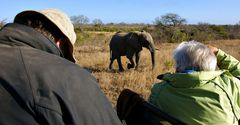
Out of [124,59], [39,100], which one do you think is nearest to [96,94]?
[39,100]

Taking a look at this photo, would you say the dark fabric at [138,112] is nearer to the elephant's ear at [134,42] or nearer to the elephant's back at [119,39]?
the elephant's ear at [134,42]

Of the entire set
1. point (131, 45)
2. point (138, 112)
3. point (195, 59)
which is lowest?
point (131, 45)

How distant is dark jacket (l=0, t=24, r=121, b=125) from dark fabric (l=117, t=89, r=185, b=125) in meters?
1.34

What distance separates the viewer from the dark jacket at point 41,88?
1885mm

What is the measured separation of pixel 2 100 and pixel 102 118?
1.42 feet

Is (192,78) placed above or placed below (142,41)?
above

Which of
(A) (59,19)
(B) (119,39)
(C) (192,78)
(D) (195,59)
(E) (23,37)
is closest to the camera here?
(E) (23,37)

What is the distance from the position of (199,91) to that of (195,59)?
278 millimetres

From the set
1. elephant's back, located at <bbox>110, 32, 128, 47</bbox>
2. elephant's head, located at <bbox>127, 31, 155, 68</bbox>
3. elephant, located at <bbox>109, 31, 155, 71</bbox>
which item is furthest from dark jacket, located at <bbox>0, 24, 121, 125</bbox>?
elephant's back, located at <bbox>110, 32, 128, 47</bbox>

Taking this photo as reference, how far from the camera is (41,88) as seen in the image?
1.91 meters

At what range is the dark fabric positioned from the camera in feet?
11.3

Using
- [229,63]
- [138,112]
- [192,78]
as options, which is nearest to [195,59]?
[192,78]

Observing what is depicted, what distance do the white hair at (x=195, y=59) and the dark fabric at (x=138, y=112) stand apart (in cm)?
42

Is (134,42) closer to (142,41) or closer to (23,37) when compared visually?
(142,41)
